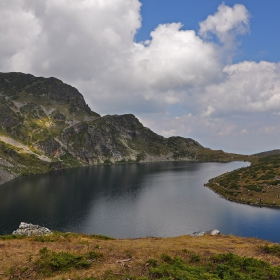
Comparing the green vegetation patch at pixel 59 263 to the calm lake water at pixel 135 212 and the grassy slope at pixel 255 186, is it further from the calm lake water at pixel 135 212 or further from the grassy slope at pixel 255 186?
the grassy slope at pixel 255 186

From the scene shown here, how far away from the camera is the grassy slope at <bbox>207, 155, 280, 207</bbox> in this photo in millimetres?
118100

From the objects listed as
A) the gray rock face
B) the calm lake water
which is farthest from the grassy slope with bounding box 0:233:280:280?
the calm lake water

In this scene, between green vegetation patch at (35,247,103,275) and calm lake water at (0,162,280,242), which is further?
calm lake water at (0,162,280,242)

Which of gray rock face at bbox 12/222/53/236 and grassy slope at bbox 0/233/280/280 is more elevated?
grassy slope at bbox 0/233/280/280

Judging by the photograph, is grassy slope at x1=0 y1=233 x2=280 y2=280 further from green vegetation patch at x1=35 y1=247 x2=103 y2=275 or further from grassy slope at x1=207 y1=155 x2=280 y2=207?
grassy slope at x1=207 y1=155 x2=280 y2=207

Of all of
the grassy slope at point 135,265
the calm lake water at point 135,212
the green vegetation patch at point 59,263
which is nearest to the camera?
the grassy slope at point 135,265

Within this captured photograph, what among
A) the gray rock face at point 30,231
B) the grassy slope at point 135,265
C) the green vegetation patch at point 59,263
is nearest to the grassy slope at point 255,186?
the grassy slope at point 135,265

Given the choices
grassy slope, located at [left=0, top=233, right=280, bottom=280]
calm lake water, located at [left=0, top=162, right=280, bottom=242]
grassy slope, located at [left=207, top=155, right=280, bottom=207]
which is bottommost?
calm lake water, located at [left=0, top=162, right=280, bottom=242]

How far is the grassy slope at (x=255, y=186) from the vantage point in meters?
118

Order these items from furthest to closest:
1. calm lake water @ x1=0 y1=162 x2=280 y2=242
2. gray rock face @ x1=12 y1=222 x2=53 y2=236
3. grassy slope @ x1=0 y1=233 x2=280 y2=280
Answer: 1. calm lake water @ x1=0 y1=162 x2=280 y2=242
2. gray rock face @ x1=12 y1=222 x2=53 y2=236
3. grassy slope @ x1=0 y1=233 x2=280 y2=280

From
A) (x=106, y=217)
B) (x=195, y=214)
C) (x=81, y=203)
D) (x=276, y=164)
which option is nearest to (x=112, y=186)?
(x=81, y=203)

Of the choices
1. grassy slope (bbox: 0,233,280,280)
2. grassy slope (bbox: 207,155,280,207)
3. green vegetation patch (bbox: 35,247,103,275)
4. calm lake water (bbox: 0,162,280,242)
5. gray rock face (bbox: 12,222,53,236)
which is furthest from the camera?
grassy slope (bbox: 207,155,280,207)

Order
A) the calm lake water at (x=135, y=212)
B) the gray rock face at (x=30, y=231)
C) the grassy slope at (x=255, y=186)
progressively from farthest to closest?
the grassy slope at (x=255, y=186) → the calm lake water at (x=135, y=212) → the gray rock face at (x=30, y=231)

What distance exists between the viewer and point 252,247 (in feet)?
113
